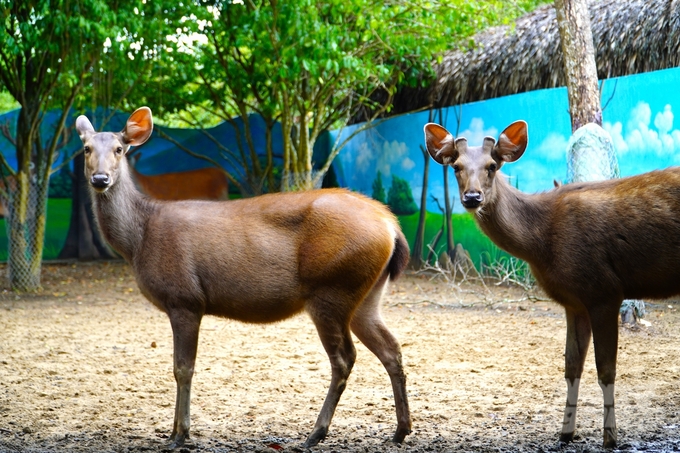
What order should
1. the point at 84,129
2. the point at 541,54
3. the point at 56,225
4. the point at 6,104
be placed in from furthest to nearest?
the point at 6,104 → the point at 56,225 → the point at 541,54 → the point at 84,129

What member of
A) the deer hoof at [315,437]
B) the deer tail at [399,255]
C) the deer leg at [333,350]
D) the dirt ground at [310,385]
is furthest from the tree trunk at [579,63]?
the deer hoof at [315,437]

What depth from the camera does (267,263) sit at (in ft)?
14.3

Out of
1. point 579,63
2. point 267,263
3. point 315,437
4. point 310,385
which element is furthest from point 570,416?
point 579,63

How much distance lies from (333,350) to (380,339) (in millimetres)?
349

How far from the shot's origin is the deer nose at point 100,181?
4.46 meters

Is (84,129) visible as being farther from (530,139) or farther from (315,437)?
(530,139)

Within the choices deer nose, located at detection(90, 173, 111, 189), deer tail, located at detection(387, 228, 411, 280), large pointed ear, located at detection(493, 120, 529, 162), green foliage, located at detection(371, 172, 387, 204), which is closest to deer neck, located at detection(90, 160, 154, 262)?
deer nose, located at detection(90, 173, 111, 189)

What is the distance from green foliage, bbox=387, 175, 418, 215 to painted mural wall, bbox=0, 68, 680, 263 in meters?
0.02

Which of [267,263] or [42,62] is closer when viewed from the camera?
[267,263]

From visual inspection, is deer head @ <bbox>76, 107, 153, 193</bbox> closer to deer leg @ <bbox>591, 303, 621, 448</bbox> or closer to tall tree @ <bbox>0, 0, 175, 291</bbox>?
deer leg @ <bbox>591, 303, 621, 448</bbox>

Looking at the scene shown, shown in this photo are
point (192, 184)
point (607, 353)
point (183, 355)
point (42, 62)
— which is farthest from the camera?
point (192, 184)

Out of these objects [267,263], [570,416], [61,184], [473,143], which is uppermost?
[473,143]

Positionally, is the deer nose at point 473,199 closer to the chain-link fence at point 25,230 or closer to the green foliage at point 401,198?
the chain-link fence at point 25,230

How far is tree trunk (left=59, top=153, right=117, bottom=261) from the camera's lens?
14.6 m
